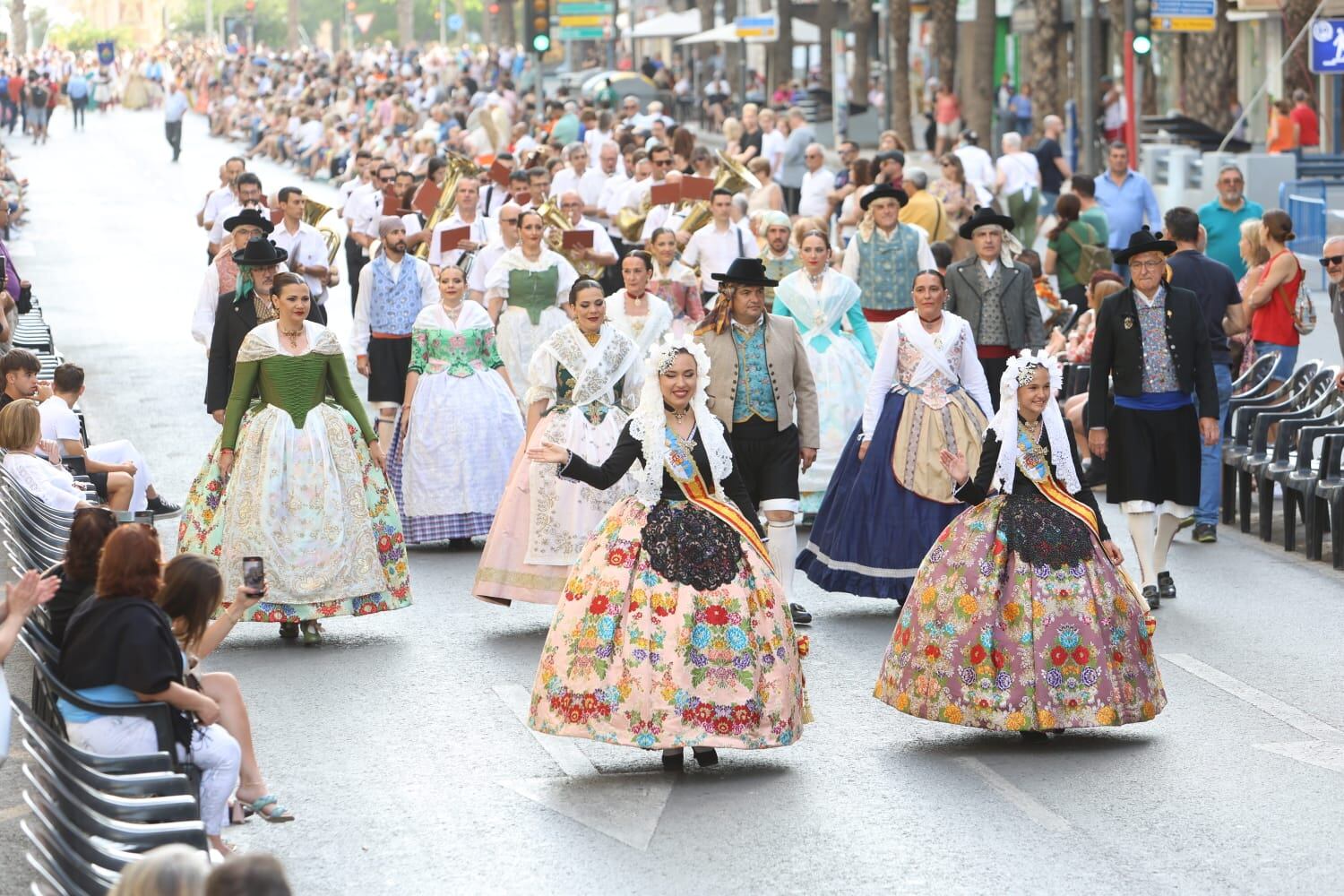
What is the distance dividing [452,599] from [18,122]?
67572 mm

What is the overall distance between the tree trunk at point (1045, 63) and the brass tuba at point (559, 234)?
66.7 ft

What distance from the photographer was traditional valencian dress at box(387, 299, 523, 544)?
14.7m

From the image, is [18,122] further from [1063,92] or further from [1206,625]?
[1206,625]

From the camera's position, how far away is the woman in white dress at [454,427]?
14.7 m

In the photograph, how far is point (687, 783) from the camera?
934 centimetres

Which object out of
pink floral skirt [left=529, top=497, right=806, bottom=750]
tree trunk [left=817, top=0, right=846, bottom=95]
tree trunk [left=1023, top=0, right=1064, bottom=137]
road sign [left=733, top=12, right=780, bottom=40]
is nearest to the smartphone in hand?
pink floral skirt [left=529, top=497, right=806, bottom=750]

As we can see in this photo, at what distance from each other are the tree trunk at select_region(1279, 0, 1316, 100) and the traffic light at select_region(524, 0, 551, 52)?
10168mm

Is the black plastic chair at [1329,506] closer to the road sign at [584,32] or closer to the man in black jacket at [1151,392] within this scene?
the man in black jacket at [1151,392]

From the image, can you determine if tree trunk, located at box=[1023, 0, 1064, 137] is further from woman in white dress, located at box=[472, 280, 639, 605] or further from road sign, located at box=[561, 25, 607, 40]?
woman in white dress, located at box=[472, 280, 639, 605]

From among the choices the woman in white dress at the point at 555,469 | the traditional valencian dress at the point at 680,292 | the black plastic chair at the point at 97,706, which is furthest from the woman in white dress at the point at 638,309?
the black plastic chair at the point at 97,706

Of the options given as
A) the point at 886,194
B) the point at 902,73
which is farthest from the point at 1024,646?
the point at 902,73

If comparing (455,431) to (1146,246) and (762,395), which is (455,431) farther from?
(1146,246)

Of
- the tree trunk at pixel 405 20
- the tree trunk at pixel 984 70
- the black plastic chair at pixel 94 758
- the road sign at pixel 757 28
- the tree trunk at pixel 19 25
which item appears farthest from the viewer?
the tree trunk at pixel 19 25

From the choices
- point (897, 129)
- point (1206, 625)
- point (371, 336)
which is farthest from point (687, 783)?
point (897, 129)
